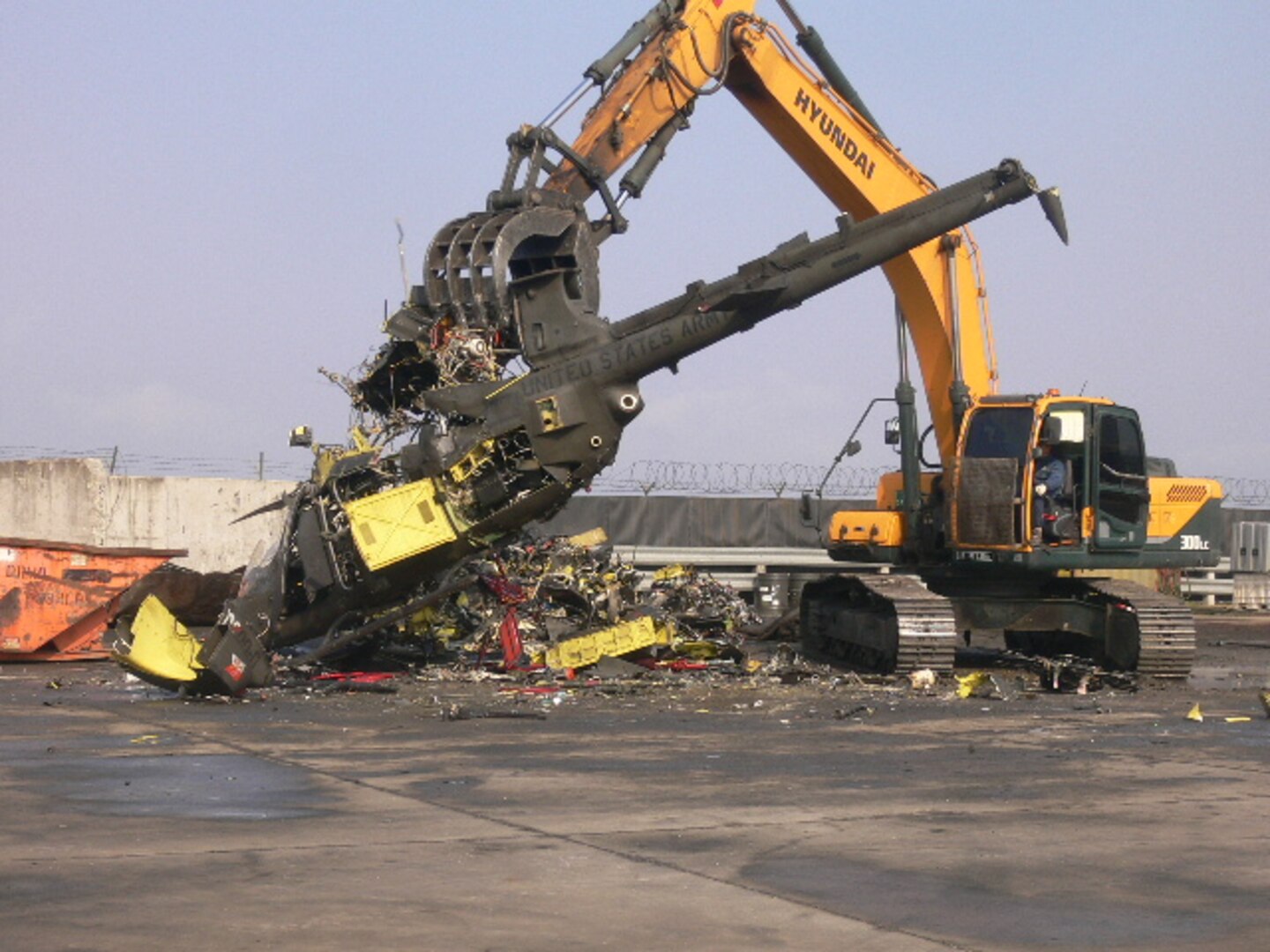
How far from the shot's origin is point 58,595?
21453 mm

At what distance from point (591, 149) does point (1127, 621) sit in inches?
279

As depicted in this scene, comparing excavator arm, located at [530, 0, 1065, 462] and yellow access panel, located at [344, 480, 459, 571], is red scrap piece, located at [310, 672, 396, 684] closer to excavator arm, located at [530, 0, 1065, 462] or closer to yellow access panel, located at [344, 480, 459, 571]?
yellow access panel, located at [344, 480, 459, 571]

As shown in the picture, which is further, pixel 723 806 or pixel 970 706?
pixel 970 706

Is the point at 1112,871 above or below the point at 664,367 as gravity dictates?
below

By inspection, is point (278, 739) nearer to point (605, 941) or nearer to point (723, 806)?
point (723, 806)

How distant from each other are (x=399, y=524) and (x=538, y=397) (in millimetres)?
1670

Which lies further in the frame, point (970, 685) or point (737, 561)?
point (737, 561)

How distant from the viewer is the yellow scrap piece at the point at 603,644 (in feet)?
58.3

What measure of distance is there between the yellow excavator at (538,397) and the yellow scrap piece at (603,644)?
4.47 feet

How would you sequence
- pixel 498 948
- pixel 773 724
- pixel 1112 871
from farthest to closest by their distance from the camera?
pixel 773 724, pixel 1112 871, pixel 498 948

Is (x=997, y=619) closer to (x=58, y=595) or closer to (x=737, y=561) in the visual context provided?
(x=58, y=595)

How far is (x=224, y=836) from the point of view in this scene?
8594 millimetres

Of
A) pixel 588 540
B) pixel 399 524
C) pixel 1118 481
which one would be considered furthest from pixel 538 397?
pixel 1118 481

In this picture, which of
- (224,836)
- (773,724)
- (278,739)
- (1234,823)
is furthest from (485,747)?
(1234,823)
